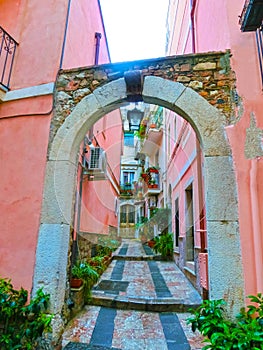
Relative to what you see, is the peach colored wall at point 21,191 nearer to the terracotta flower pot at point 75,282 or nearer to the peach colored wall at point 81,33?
the terracotta flower pot at point 75,282

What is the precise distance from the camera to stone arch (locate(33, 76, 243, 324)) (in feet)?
7.55

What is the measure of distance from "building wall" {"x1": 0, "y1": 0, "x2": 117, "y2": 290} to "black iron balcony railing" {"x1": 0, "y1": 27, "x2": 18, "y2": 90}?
0.09 metres

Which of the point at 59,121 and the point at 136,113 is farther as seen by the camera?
the point at 136,113

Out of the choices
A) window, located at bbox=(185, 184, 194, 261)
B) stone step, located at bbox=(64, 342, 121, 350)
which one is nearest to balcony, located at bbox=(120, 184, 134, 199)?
window, located at bbox=(185, 184, 194, 261)

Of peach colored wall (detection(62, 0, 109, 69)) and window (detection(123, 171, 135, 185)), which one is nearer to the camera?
peach colored wall (detection(62, 0, 109, 69))

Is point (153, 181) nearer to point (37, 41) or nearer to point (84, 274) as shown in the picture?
point (84, 274)

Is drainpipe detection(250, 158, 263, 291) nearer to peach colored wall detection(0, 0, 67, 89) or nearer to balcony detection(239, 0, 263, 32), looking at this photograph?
balcony detection(239, 0, 263, 32)

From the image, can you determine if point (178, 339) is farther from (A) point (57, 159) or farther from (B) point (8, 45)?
(B) point (8, 45)

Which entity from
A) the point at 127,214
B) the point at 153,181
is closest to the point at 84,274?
the point at 153,181

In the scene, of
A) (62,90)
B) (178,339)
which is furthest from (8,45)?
(178,339)

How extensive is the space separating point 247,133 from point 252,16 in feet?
4.00

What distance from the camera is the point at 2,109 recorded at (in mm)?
3389

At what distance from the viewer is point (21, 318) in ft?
8.22

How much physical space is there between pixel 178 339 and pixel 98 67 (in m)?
3.73
